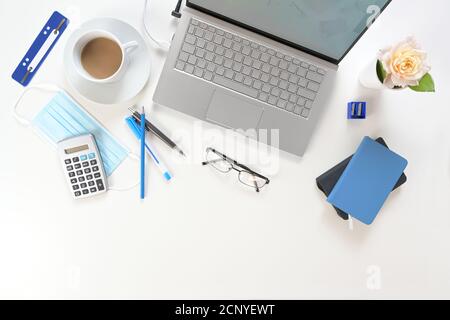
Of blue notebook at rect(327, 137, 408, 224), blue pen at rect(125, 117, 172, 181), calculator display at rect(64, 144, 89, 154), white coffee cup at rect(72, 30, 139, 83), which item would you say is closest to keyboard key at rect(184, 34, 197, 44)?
white coffee cup at rect(72, 30, 139, 83)

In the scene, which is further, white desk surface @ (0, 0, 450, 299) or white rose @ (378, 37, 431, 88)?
white desk surface @ (0, 0, 450, 299)

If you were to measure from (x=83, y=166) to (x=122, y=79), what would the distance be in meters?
0.21

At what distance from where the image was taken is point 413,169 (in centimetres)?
92

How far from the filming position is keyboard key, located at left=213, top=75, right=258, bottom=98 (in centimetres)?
85

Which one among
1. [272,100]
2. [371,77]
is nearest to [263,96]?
[272,100]

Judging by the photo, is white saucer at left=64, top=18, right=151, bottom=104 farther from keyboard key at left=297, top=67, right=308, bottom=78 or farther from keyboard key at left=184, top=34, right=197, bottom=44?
keyboard key at left=297, top=67, right=308, bottom=78

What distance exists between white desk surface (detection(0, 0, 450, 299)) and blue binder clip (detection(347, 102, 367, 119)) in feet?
0.06

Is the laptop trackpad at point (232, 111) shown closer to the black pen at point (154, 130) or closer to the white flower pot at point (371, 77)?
the black pen at point (154, 130)

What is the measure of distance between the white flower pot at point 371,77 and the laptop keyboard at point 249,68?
0.32 feet

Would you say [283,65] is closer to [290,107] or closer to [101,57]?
[290,107]
